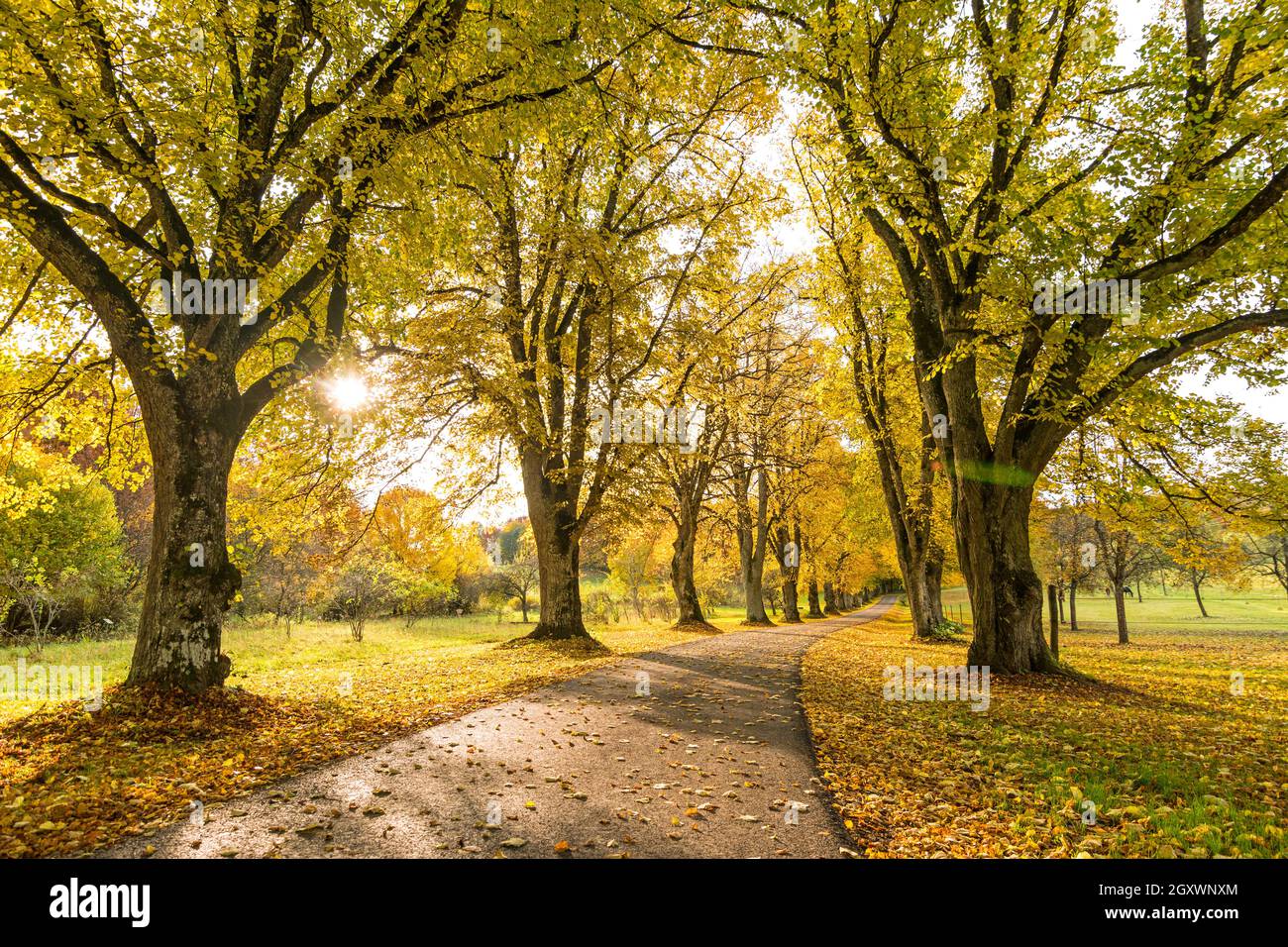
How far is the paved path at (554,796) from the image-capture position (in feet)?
12.6

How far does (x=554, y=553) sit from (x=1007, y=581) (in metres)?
10.8

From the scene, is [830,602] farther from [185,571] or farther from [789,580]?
[185,571]

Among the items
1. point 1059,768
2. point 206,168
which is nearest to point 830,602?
point 1059,768

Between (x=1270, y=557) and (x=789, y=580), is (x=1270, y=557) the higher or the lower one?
the higher one

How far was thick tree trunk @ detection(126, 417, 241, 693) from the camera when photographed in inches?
281

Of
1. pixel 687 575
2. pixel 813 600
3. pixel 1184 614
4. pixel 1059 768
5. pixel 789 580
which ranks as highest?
pixel 1059 768

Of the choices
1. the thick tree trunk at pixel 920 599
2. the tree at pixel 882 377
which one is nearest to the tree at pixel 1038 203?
the tree at pixel 882 377

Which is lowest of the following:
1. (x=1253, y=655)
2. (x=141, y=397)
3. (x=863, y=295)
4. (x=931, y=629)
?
(x=1253, y=655)

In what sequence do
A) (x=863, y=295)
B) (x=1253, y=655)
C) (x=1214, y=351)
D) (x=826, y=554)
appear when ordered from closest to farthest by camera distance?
1. (x=1214, y=351)
2. (x=863, y=295)
3. (x=1253, y=655)
4. (x=826, y=554)

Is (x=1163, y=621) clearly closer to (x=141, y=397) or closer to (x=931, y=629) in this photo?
(x=931, y=629)

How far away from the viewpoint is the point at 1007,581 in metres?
10.8

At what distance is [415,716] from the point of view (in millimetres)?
7320
